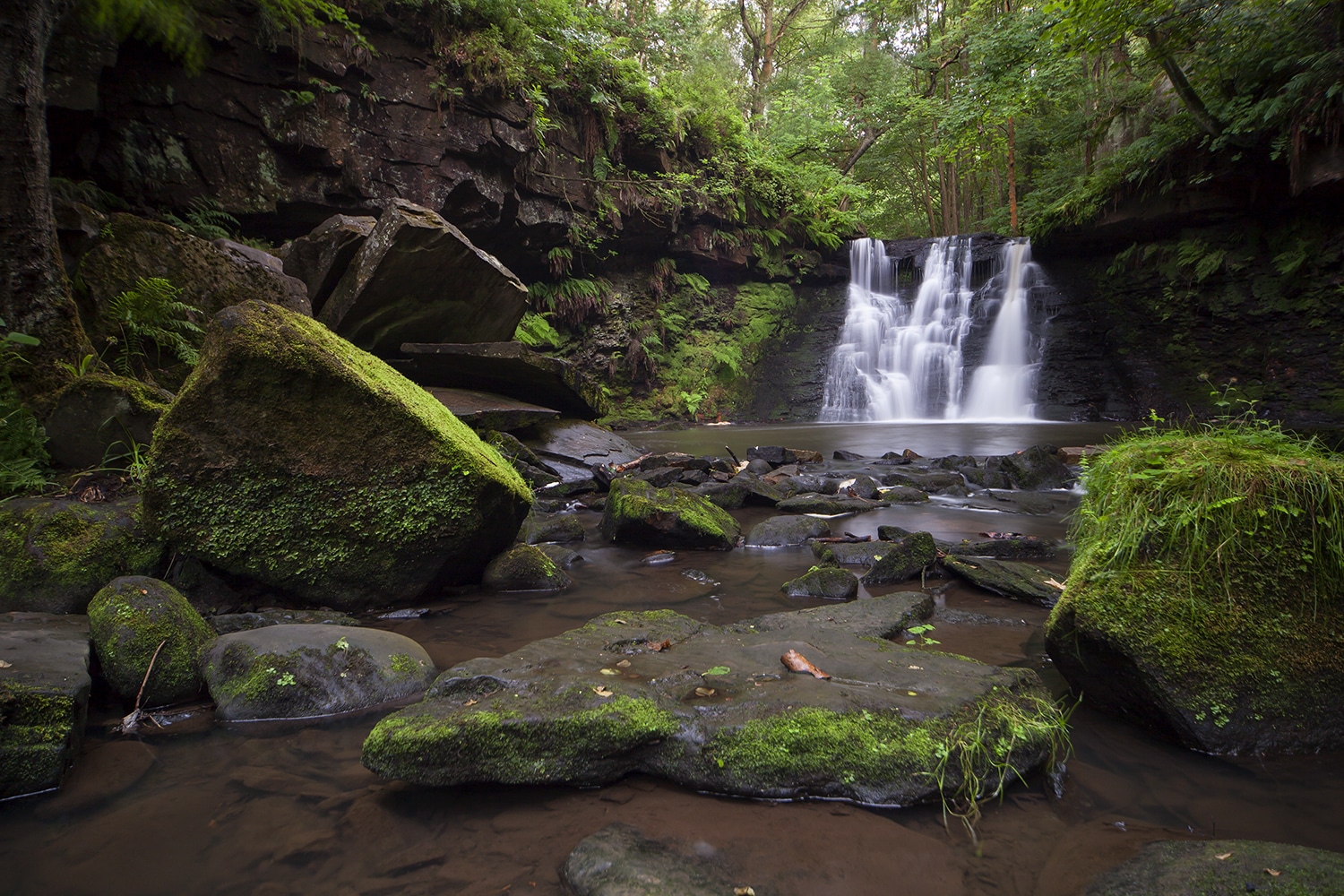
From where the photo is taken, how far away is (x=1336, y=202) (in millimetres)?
12406

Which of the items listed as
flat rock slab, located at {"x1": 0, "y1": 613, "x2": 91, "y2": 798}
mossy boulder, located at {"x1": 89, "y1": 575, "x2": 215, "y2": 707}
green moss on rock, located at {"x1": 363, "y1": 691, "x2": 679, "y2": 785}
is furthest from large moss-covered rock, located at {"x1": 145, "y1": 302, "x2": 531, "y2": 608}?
green moss on rock, located at {"x1": 363, "y1": 691, "x2": 679, "y2": 785}

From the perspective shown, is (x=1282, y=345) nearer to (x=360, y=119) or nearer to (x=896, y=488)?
(x=896, y=488)

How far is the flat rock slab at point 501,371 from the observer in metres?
8.59

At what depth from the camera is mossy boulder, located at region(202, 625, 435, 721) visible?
8.57ft

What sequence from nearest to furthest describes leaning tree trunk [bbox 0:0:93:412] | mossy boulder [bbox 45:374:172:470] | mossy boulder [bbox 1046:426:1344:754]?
mossy boulder [bbox 1046:426:1344:754] < mossy boulder [bbox 45:374:172:470] < leaning tree trunk [bbox 0:0:93:412]

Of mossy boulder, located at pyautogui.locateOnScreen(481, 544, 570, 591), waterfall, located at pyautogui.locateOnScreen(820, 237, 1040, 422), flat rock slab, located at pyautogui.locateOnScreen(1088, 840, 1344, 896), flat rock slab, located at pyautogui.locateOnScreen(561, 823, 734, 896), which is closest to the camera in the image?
flat rock slab, located at pyautogui.locateOnScreen(1088, 840, 1344, 896)

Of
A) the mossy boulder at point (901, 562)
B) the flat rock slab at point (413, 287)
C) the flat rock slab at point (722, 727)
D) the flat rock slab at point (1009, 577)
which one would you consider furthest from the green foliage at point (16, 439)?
the flat rock slab at point (1009, 577)

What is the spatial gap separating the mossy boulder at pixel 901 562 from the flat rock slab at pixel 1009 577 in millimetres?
163

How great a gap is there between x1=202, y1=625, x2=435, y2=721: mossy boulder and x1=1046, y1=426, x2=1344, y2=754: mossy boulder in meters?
2.95

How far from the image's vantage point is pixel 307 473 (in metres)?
3.62

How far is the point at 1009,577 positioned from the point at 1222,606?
178 cm

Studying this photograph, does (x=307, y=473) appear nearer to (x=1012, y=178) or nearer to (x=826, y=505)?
(x=826, y=505)

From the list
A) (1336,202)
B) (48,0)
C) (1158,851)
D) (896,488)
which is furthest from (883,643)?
(1336,202)

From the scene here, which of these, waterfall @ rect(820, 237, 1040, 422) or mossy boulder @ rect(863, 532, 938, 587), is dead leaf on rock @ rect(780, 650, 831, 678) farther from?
waterfall @ rect(820, 237, 1040, 422)
